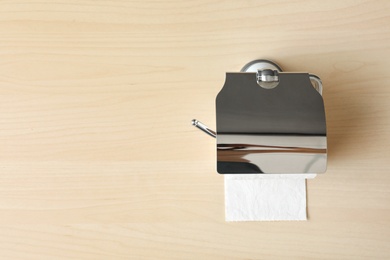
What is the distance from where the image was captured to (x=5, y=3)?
64 cm

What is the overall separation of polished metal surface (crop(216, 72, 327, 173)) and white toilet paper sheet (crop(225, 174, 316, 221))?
0.28 feet

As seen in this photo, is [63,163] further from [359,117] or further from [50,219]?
[359,117]

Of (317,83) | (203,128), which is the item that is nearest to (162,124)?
(203,128)

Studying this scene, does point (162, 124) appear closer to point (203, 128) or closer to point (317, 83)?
point (203, 128)

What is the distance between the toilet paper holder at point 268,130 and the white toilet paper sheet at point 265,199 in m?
0.09

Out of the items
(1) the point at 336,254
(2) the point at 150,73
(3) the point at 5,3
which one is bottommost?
(1) the point at 336,254

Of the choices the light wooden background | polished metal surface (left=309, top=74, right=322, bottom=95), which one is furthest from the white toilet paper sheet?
polished metal surface (left=309, top=74, right=322, bottom=95)

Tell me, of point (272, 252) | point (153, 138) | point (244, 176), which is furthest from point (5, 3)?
point (272, 252)

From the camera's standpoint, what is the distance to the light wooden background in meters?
0.63

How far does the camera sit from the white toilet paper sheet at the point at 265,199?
631 mm

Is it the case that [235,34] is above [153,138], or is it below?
above

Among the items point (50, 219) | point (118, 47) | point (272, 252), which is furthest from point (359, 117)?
point (50, 219)

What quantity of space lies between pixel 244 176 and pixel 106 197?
0.20m

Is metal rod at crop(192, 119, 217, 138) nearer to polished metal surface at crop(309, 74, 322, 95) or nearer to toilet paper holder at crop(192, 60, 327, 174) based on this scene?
toilet paper holder at crop(192, 60, 327, 174)
